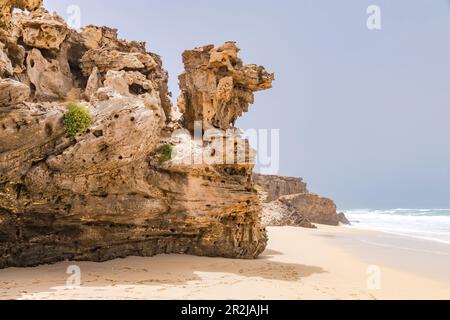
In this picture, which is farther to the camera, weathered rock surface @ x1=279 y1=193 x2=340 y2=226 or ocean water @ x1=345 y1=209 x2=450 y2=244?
weathered rock surface @ x1=279 y1=193 x2=340 y2=226

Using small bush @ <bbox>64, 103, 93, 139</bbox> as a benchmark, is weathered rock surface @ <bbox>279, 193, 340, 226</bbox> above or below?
below

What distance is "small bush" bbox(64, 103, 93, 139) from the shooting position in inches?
410

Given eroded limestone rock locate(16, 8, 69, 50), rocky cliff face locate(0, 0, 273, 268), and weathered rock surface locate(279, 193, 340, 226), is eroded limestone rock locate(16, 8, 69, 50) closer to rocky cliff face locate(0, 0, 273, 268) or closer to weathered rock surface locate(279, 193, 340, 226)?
rocky cliff face locate(0, 0, 273, 268)

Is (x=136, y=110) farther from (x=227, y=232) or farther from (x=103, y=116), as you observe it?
(x=227, y=232)

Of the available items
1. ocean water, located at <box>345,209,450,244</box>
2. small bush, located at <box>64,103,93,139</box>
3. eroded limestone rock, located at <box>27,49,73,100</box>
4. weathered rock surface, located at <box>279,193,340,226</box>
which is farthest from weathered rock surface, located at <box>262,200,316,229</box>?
small bush, located at <box>64,103,93,139</box>

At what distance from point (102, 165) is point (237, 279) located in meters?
5.49

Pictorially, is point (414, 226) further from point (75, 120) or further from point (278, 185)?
point (75, 120)

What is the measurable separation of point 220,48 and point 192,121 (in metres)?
4.04

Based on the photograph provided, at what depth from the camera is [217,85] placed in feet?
57.5

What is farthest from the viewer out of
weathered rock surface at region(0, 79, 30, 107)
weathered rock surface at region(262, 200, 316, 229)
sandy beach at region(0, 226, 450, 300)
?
weathered rock surface at region(262, 200, 316, 229)

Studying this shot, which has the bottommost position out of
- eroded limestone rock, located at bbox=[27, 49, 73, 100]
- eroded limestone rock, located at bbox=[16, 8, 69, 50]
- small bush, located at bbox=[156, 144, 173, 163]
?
small bush, located at bbox=[156, 144, 173, 163]

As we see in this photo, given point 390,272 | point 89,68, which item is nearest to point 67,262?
point 89,68

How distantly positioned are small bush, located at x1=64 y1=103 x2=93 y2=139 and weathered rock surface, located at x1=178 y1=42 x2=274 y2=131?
749cm

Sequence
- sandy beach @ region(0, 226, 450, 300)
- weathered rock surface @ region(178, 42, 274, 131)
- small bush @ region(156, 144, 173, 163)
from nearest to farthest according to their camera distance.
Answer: sandy beach @ region(0, 226, 450, 300) < small bush @ region(156, 144, 173, 163) < weathered rock surface @ region(178, 42, 274, 131)
